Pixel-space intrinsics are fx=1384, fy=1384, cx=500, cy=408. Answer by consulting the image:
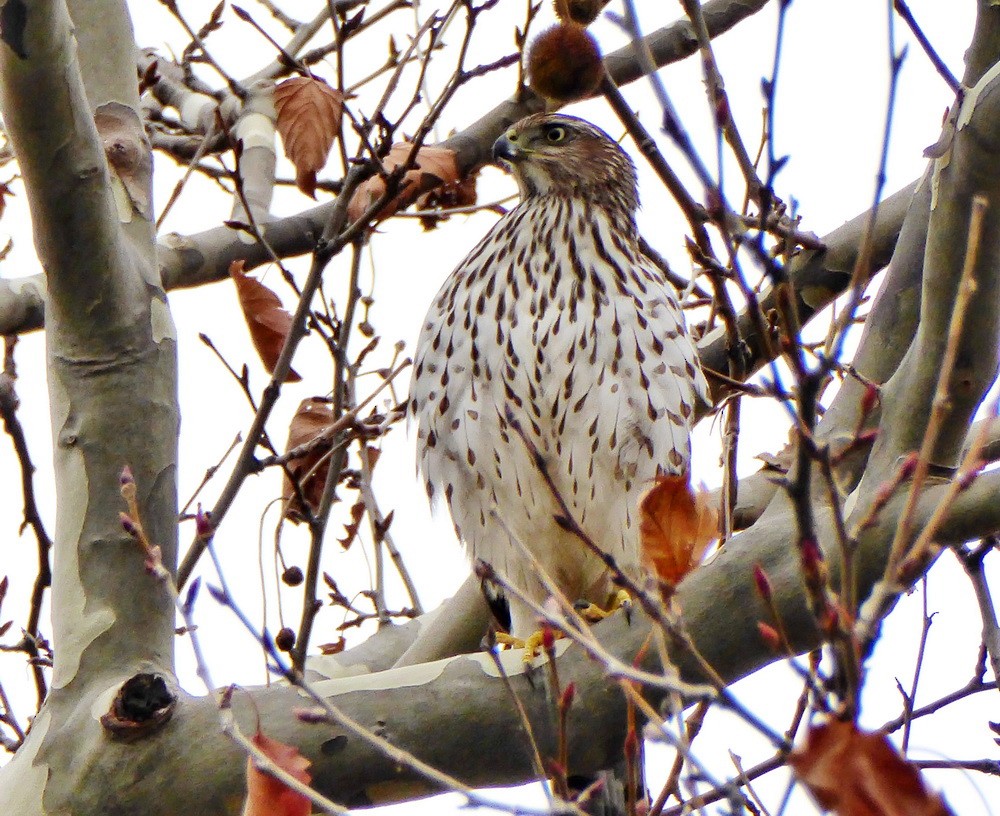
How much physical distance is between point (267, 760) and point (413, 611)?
7.68 ft

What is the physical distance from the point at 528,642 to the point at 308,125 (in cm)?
145

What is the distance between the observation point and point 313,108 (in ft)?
11.9

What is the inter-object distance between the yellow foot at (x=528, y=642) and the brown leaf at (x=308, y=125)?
132 centimetres

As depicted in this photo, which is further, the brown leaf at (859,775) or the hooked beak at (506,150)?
the hooked beak at (506,150)

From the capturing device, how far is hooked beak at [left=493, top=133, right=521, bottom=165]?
447 cm

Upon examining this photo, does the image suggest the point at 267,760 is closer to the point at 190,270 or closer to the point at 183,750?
the point at 183,750

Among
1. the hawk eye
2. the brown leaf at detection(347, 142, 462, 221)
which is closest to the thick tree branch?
the brown leaf at detection(347, 142, 462, 221)

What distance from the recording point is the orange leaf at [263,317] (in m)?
3.40

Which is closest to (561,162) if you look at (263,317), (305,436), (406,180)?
(406,180)

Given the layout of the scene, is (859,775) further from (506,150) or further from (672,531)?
(506,150)

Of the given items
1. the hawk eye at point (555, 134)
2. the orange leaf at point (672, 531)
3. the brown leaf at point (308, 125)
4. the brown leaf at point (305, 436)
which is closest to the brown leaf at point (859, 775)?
the orange leaf at point (672, 531)

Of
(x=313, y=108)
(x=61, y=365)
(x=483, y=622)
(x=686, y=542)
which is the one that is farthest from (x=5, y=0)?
(x=483, y=622)

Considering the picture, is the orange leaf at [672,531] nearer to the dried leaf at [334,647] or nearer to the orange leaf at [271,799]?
the orange leaf at [271,799]

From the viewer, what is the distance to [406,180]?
3.64 m
